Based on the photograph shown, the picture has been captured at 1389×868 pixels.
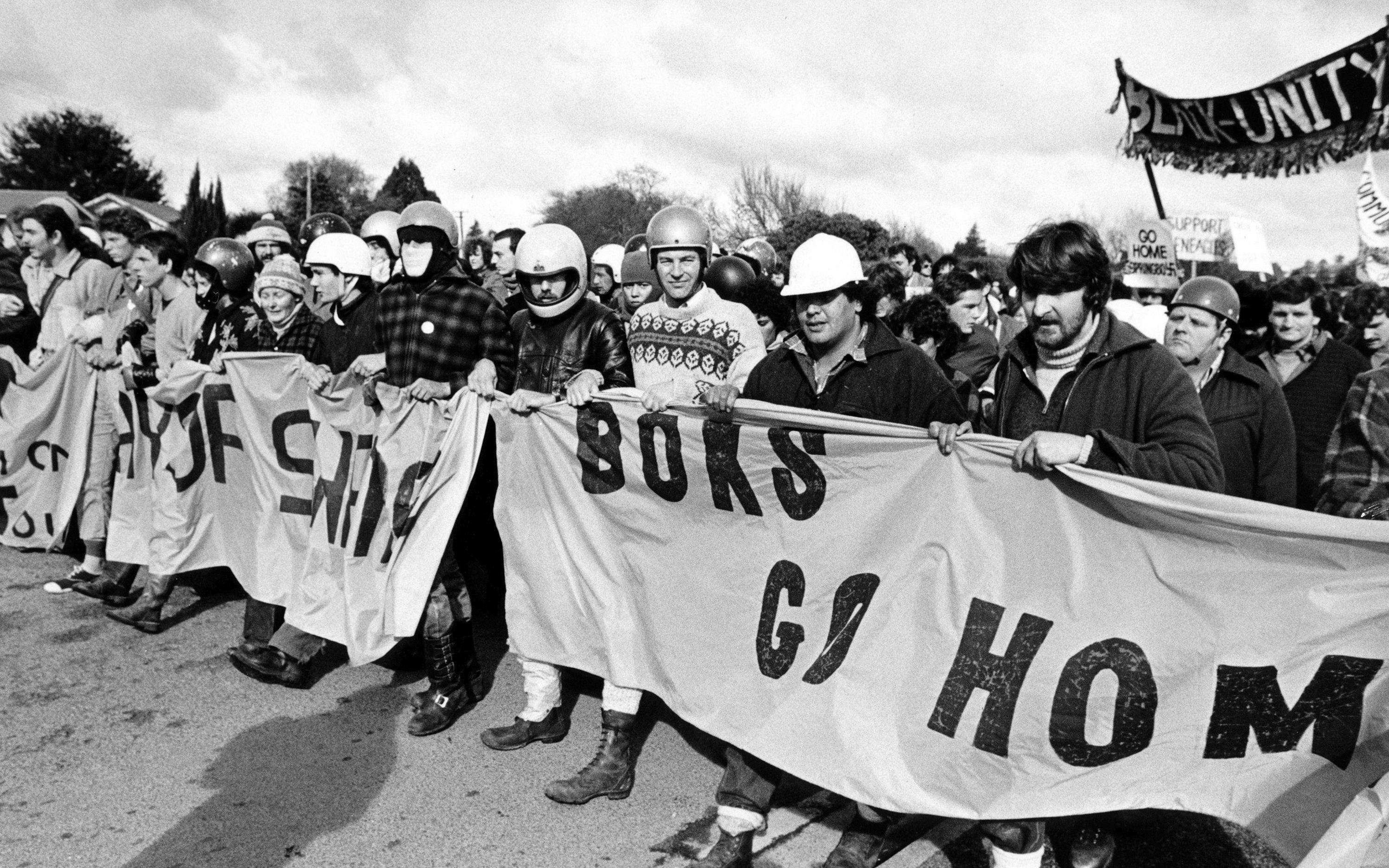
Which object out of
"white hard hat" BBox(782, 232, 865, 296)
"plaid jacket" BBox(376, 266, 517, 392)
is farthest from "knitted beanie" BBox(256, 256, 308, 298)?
"white hard hat" BBox(782, 232, 865, 296)

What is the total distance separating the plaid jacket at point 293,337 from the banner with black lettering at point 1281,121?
20.5ft

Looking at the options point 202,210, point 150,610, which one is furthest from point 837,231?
point 202,210

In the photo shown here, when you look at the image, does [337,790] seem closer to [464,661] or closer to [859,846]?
[464,661]

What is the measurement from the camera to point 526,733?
14.5ft

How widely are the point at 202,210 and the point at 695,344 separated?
58.6 meters

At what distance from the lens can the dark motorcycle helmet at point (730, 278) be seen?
6.61 metres

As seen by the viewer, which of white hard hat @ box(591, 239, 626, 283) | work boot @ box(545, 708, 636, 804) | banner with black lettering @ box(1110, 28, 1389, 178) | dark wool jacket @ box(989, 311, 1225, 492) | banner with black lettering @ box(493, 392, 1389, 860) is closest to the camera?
banner with black lettering @ box(493, 392, 1389, 860)

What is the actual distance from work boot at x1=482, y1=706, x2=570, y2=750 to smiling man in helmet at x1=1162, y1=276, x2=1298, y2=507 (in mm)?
2941

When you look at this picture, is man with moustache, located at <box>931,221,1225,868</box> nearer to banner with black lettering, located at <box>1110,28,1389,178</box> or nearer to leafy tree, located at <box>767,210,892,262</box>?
banner with black lettering, located at <box>1110,28,1389,178</box>

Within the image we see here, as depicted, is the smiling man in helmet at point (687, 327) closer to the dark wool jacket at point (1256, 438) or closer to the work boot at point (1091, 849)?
the dark wool jacket at point (1256, 438)

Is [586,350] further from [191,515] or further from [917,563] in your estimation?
[191,515]

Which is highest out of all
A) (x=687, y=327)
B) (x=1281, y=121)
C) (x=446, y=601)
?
(x=1281, y=121)

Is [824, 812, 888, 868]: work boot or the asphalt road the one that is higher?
[824, 812, 888, 868]: work boot

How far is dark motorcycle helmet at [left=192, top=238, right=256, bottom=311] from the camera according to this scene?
6.43 meters
